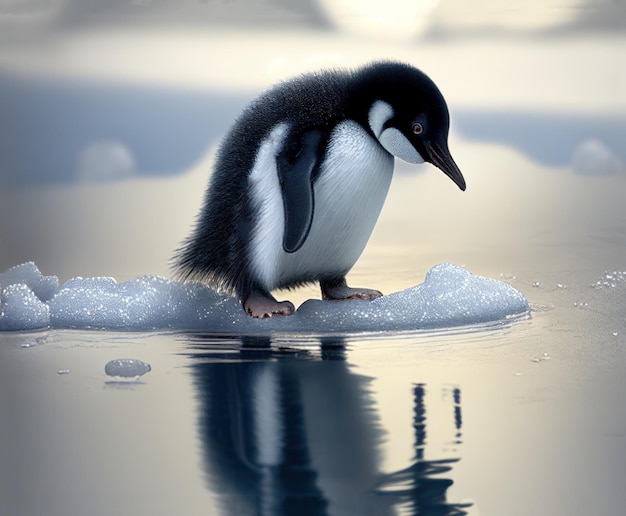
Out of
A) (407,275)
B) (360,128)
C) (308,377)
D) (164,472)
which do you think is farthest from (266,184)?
(164,472)

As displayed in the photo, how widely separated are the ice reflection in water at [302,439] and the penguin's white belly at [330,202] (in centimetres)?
27

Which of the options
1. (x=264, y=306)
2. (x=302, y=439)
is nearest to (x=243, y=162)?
(x=264, y=306)

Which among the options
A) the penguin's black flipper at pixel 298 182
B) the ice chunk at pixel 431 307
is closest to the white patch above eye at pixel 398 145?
the penguin's black flipper at pixel 298 182

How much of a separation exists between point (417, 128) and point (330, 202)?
0.74 ft

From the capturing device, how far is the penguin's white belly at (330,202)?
200 cm

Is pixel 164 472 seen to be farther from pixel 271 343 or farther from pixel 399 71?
pixel 399 71

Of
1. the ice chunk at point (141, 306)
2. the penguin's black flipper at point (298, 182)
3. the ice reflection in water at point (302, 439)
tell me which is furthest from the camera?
the ice chunk at point (141, 306)

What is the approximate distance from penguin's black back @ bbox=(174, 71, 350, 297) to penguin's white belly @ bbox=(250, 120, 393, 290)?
23 millimetres

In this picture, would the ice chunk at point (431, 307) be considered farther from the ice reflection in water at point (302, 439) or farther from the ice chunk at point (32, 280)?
the ice chunk at point (32, 280)

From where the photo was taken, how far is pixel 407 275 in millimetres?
2539

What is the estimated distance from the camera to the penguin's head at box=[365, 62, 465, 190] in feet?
6.50

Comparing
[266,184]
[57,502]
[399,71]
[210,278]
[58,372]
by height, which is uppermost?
[399,71]

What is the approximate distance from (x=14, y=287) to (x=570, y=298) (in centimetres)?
124

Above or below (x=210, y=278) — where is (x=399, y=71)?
above
